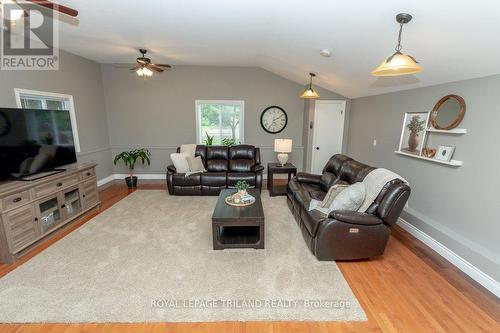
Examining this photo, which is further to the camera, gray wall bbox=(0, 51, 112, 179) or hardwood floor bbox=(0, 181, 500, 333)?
gray wall bbox=(0, 51, 112, 179)

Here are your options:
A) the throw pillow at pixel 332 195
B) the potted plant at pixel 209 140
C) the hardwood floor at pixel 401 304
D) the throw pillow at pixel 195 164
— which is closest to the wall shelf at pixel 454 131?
the throw pillow at pixel 332 195

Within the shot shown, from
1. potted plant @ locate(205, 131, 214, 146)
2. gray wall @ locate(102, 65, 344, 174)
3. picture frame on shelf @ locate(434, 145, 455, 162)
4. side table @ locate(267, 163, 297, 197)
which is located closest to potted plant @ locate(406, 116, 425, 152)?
picture frame on shelf @ locate(434, 145, 455, 162)

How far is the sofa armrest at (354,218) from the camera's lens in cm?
243

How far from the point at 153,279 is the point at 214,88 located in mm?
4691

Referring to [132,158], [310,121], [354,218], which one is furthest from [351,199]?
[132,158]

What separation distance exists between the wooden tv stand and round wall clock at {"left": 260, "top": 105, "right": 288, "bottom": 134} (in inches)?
155

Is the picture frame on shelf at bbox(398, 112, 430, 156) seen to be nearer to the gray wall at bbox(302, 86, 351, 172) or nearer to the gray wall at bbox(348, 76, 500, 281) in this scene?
the gray wall at bbox(348, 76, 500, 281)

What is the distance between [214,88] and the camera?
5820 millimetres

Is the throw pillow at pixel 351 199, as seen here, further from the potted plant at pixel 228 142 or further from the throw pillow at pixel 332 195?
the potted plant at pixel 228 142

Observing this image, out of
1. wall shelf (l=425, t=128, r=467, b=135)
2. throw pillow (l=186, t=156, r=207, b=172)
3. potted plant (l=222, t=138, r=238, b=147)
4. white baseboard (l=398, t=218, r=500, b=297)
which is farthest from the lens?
potted plant (l=222, t=138, r=238, b=147)

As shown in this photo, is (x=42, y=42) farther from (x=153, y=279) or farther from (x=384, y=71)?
(x=384, y=71)

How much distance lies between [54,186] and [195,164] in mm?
2336

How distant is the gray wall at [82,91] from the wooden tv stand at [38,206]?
52.2 inches

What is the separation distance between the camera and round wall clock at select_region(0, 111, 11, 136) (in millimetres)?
2689
